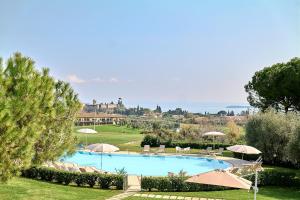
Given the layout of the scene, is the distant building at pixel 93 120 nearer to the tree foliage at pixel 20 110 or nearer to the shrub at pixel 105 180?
the shrub at pixel 105 180

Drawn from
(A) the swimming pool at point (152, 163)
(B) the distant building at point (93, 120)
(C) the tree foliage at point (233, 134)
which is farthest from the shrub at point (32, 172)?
Answer: (B) the distant building at point (93, 120)

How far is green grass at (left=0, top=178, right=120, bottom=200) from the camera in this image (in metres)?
16.0

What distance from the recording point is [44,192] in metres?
17.1

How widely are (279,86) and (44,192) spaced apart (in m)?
29.7

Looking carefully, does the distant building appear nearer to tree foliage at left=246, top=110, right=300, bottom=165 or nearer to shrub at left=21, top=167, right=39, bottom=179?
tree foliage at left=246, top=110, right=300, bottom=165

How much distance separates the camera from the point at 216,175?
45.7ft

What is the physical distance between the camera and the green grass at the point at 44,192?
52.4 feet

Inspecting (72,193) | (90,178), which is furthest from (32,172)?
(72,193)

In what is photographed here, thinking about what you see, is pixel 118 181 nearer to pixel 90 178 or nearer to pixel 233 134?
pixel 90 178

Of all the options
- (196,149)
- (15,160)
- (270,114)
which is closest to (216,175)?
(15,160)

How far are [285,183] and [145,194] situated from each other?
9.34m

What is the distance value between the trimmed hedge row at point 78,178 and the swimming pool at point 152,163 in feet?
28.1

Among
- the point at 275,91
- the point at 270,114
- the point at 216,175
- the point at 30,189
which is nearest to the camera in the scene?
the point at 216,175

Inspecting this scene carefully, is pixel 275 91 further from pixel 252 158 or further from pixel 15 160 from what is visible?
pixel 15 160
